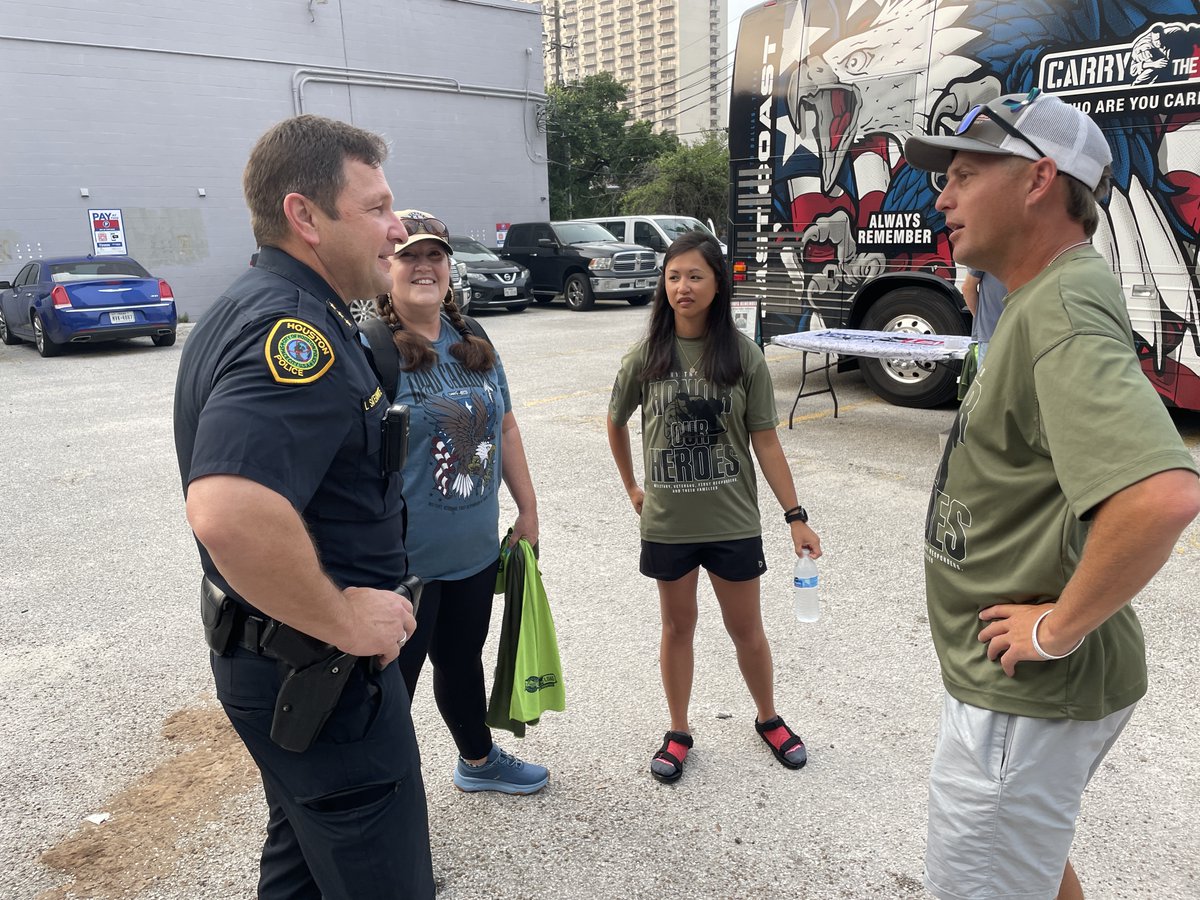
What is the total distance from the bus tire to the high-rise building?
8678cm

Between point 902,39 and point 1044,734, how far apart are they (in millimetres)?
7324

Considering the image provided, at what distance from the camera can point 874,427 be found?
7562 mm

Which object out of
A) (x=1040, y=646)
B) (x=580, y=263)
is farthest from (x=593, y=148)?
(x=1040, y=646)

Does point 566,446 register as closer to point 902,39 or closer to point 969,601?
point 902,39

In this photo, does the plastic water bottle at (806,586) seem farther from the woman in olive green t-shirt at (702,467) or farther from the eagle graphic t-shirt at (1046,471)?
the eagle graphic t-shirt at (1046,471)

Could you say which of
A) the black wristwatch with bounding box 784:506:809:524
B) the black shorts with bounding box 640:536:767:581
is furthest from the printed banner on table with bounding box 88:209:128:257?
the black wristwatch with bounding box 784:506:809:524

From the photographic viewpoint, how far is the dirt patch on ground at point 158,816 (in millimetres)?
2521

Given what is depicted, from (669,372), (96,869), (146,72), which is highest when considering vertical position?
(146,72)

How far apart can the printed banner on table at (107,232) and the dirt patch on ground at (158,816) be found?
1896 cm

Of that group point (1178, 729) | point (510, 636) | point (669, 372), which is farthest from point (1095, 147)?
point (1178, 729)

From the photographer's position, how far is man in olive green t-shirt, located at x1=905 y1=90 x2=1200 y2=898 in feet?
4.66

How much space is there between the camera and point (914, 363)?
8.20m

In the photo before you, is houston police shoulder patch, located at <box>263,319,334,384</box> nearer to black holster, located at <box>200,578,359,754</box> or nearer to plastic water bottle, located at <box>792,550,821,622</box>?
black holster, located at <box>200,578,359,754</box>

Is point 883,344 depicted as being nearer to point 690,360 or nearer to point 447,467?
point 690,360
